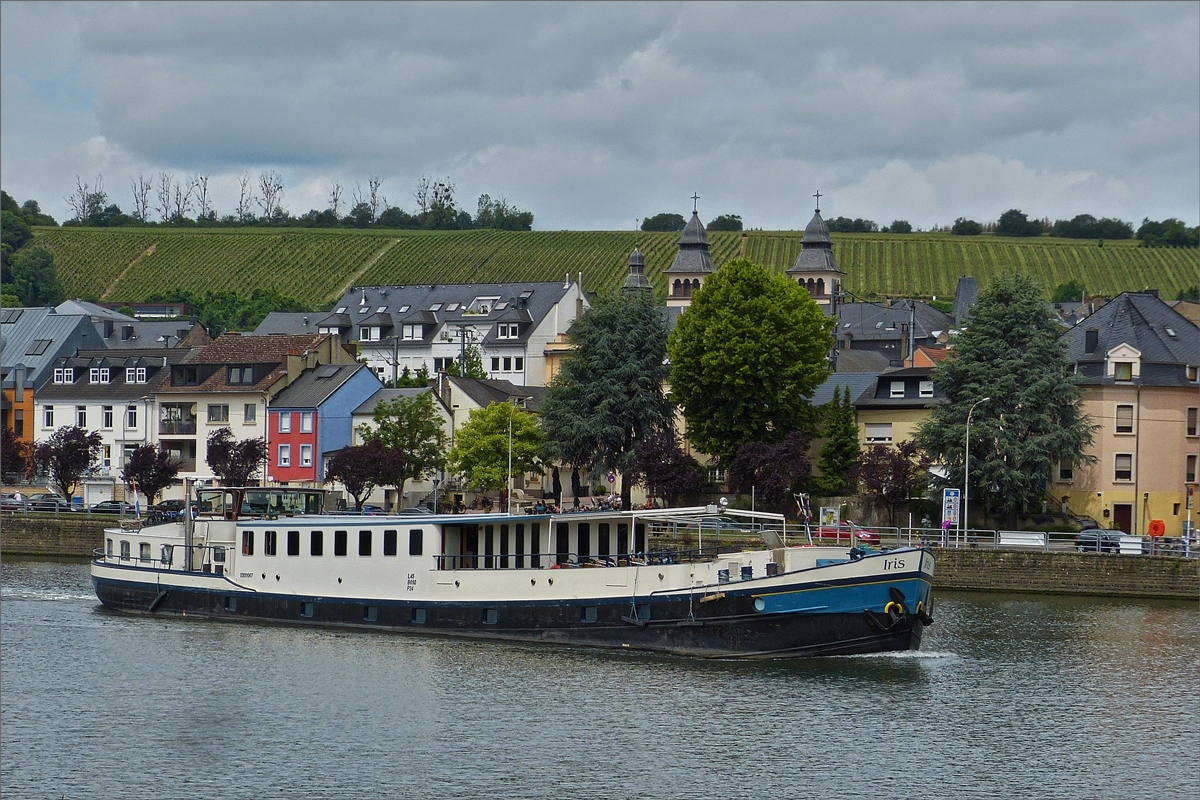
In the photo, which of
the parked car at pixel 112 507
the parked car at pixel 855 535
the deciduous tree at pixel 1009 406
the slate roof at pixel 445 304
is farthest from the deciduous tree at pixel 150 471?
the slate roof at pixel 445 304

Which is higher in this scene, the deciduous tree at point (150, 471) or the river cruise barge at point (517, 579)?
the deciduous tree at point (150, 471)

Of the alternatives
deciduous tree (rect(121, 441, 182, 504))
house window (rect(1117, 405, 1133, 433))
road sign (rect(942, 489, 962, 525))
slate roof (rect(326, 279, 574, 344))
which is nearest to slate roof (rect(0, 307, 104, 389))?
deciduous tree (rect(121, 441, 182, 504))

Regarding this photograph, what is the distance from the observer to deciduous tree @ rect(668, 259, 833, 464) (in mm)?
79062

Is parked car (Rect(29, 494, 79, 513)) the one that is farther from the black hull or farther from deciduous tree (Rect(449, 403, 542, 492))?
the black hull

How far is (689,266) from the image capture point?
15362 centimetres

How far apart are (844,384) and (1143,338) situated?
14.7 m

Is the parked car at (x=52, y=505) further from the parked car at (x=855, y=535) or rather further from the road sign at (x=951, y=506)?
the road sign at (x=951, y=506)

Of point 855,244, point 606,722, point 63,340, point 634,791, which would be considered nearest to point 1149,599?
point 606,722

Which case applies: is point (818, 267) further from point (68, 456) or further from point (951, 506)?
point (951, 506)

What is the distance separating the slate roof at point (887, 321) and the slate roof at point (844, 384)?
32249mm

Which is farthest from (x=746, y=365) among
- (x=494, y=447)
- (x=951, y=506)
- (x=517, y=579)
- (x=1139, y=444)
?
(x=517, y=579)

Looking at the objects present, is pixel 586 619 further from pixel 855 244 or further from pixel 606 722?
pixel 855 244

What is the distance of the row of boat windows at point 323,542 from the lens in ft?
169

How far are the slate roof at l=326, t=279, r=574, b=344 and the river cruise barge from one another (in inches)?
2654
